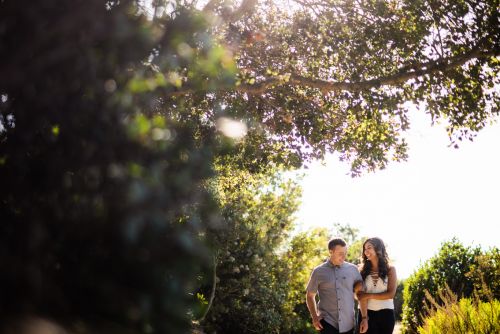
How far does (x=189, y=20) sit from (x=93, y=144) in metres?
1.46

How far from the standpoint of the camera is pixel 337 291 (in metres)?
6.54

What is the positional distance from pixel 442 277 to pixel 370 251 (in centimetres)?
726

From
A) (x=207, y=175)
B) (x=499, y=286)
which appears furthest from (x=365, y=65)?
(x=499, y=286)

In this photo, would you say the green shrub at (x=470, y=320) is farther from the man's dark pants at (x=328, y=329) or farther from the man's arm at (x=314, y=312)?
the man's arm at (x=314, y=312)

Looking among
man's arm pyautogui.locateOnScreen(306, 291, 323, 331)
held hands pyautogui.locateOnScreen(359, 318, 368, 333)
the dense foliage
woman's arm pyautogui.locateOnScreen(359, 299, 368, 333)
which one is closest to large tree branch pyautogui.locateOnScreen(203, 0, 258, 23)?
man's arm pyautogui.locateOnScreen(306, 291, 323, 331)

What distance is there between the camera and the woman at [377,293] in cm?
656

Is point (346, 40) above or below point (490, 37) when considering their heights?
above

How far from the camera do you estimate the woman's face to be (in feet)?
22.5

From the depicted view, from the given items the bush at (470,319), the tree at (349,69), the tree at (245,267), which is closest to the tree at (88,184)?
the tree at (349,69)

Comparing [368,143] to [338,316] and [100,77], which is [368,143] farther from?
[100,77]

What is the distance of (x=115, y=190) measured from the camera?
1879mm

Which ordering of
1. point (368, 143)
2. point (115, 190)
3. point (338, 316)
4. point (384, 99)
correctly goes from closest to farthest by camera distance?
point (115, 190) < point (338, 316) < point (384, 99) < point (368, 143)

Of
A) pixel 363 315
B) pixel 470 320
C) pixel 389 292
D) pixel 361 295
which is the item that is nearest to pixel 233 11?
pixel 361 295

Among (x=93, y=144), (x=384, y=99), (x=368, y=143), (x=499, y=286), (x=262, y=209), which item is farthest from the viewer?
(x=262, y=209)
